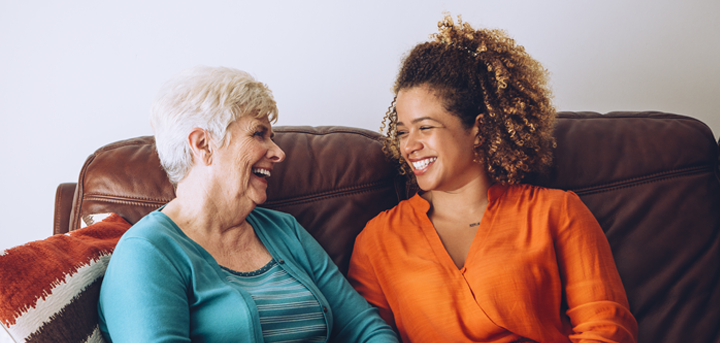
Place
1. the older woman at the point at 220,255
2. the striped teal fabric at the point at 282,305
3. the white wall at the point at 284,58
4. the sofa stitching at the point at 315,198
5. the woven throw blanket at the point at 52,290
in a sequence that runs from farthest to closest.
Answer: the white wall at the point at 284,58 → the sofa stitching at the point at 315,198 → the striped teal fabric at the point at 282,305 → the older woman at the point at 220,255 → the woven throw blanket at the point at 52,290

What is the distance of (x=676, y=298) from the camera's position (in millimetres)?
1402

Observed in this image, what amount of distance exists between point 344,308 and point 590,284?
2.20ft

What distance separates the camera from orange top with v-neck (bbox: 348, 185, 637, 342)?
1173 millimetres

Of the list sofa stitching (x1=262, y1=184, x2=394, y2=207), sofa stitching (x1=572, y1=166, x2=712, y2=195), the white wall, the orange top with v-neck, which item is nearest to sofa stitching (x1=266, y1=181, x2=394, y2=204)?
sofa stitching (x1=262, y1=184, x2=394, y2=207)

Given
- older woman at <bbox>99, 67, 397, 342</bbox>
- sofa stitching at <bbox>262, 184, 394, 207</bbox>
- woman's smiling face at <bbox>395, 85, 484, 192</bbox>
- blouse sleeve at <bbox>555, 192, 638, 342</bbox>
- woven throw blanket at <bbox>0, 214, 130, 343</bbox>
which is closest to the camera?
woven throw blanket at <bbox>0, 214, 130, 343</bbox>

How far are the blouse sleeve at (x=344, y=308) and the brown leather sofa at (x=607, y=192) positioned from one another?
0.16m

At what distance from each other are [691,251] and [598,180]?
1.16ft

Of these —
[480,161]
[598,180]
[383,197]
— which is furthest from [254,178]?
[598,180]

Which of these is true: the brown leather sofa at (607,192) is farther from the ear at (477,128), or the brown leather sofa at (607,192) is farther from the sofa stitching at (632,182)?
the ear at (477,128)

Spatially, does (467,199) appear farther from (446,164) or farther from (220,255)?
(220,255)

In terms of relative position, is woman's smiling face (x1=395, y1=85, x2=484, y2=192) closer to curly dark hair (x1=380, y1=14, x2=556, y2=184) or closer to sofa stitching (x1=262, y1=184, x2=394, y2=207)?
curly dark hair (x1=380, y1=14, x2=556, y2=184)

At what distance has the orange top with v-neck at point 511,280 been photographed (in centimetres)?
117

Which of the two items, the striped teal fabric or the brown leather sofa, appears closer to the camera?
the striped teal fabric

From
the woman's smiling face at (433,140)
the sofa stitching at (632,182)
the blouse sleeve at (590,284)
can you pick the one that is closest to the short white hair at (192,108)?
the woman's smiling face at (433,140)
